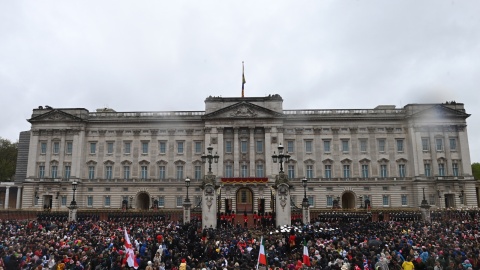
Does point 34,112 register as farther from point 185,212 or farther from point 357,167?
point 357,167

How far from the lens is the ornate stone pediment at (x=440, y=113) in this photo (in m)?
65.8

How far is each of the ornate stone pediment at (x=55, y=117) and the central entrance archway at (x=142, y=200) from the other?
16.2 m

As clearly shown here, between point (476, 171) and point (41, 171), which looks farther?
point (476, 171)

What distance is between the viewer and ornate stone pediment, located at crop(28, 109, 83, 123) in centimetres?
6769

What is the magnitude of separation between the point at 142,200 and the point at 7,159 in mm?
41140

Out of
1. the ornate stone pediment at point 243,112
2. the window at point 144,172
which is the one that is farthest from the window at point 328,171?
the window at point 144,172

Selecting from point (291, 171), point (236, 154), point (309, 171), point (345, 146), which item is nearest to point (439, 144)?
point (345, 146)

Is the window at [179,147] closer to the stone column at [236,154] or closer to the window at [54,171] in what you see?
the stone column at [236,154]

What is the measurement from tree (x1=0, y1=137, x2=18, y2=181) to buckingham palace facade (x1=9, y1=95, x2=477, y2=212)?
929 inches

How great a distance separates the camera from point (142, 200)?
225 feet

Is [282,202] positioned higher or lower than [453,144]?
lower

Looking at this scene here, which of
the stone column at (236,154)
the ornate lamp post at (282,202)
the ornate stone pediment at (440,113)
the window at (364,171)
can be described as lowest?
the ornate lamp post at (282,202)

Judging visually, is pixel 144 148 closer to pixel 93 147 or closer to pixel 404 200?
pixel 93 147

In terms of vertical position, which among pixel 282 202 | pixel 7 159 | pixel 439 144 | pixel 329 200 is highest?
pixel 7 159
